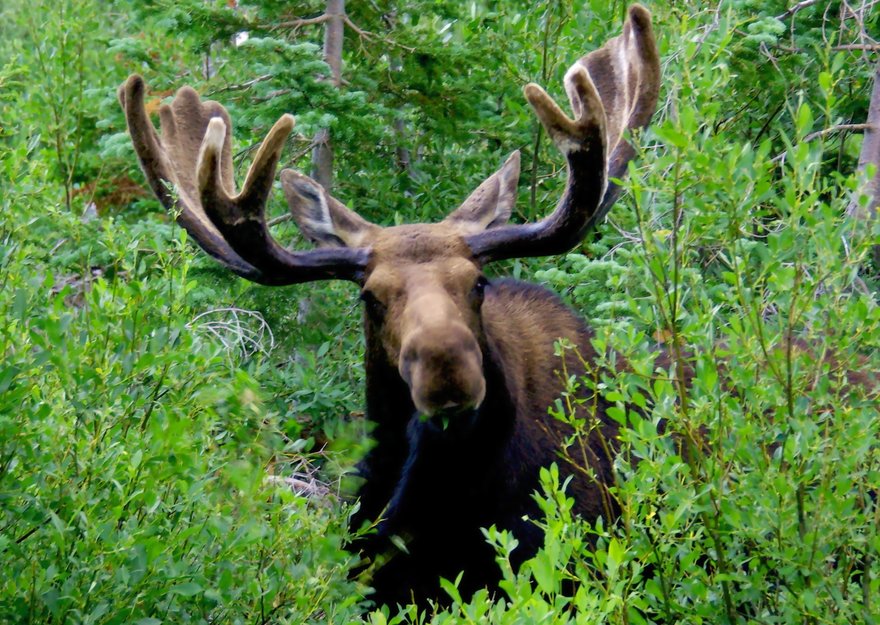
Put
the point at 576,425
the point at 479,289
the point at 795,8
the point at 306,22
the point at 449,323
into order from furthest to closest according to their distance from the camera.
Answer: the point at 306,22
the point at 795,8
the point at 479,289
the point at 449,323
the point at 576,425

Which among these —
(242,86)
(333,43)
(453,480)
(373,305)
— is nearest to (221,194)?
(373,305)

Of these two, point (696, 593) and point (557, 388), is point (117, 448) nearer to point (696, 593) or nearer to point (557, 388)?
point (696, 593)

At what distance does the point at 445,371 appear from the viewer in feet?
15.1

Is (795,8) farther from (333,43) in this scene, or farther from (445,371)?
(445,371)

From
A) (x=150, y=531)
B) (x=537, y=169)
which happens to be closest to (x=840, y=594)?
(x=150, y=531)

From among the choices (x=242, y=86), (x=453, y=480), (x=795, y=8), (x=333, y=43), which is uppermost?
(x=795, y=8)

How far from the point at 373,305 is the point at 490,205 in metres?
0.89

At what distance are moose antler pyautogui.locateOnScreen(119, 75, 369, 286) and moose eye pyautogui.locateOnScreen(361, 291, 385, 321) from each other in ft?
0.69

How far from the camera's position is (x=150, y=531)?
342 centimetres

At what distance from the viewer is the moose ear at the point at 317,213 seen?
5805 millimetres

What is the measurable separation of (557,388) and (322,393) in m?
1.48

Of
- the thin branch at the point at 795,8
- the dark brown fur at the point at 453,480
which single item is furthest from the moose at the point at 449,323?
the thin branch at the point at 795,8

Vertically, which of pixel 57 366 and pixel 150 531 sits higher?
pixel 57 366

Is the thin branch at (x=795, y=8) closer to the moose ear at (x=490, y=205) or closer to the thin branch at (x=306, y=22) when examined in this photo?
the moose ear at (x=490, y=205)
